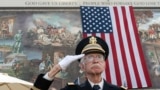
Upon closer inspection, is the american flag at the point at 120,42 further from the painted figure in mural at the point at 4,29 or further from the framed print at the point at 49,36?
the painted figure in mural at the point at 4,29

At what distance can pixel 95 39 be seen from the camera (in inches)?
80.0

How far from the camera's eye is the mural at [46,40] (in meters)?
9.34

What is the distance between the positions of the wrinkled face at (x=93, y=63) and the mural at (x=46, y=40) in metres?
7.30

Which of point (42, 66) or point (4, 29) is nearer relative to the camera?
point (42, 66)

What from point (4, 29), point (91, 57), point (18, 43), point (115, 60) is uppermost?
point (4, 29)

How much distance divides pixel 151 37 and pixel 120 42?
250cm

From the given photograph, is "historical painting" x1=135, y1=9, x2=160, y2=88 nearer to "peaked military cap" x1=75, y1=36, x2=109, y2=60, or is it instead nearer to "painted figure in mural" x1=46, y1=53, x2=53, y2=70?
"painted figure in mural" x1=46, y1=53, x2=53, y2=70

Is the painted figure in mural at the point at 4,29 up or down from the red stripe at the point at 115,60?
up

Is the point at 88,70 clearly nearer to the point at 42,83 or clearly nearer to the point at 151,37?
the point at 42,83

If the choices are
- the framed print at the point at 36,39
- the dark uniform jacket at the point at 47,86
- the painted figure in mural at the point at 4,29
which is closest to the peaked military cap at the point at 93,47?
the dark uniform jacket at the point at 47,86

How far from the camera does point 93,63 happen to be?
185 centimetres

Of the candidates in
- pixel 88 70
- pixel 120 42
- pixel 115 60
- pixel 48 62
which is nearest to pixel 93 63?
pixel 88 70

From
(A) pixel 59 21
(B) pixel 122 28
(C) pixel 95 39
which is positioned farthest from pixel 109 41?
(C) pixel 95 39

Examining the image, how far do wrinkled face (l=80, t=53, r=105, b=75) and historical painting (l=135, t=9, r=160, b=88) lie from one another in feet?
25.9
